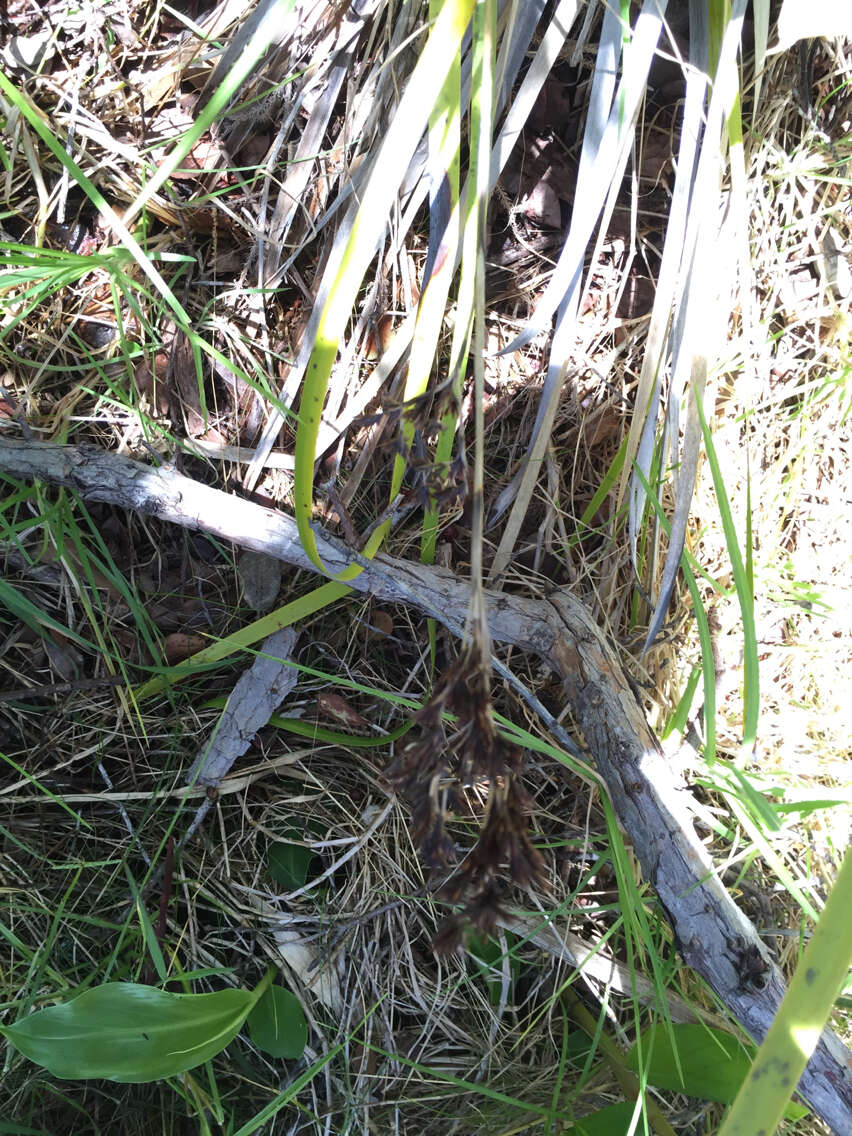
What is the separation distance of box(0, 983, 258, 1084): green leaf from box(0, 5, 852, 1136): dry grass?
0.16 m

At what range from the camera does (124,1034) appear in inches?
34.4

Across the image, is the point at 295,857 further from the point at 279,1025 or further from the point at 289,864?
the point at 279,1025

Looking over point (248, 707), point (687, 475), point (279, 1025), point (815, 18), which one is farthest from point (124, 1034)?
point (815, 18)

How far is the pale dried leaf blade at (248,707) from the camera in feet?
3.55

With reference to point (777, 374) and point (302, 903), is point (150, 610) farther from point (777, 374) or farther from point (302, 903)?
point (777, 374)

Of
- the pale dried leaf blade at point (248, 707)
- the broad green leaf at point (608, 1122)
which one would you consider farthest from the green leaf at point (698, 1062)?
the pale dried leaf blade at point (248, 707)

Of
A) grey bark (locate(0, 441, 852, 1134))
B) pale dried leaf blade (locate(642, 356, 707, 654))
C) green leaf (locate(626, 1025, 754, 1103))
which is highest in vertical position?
pale dried leaf blade (locate(642, 356, 707, 654))

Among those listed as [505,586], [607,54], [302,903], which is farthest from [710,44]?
[302,903]

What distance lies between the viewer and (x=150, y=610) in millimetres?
1130

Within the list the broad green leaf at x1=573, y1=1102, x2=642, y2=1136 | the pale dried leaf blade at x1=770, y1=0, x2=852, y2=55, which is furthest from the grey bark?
the pale dried leaf blade at x1=770, y1=0, x2=852, y2=55

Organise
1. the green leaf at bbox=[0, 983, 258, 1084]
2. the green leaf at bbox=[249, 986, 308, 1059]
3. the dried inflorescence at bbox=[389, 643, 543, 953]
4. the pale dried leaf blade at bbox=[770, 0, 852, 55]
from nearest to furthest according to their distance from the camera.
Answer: the dried inflorescence at bbox=[389, 643, 543, 953], the pale dried leaf blade at bbox=[770, 0, 852, 55], the green leaf at bbox=[0, 983, 258, 1084], the green leaf at bbox=[249, 986, 308, 1059]

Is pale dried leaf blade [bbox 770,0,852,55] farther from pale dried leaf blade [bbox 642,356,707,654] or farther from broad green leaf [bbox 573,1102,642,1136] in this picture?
broad green leaf [bbox 573,1102,642,1136]

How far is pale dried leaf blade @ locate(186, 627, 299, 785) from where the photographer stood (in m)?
1.08

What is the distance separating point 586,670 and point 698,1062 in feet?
1.63
